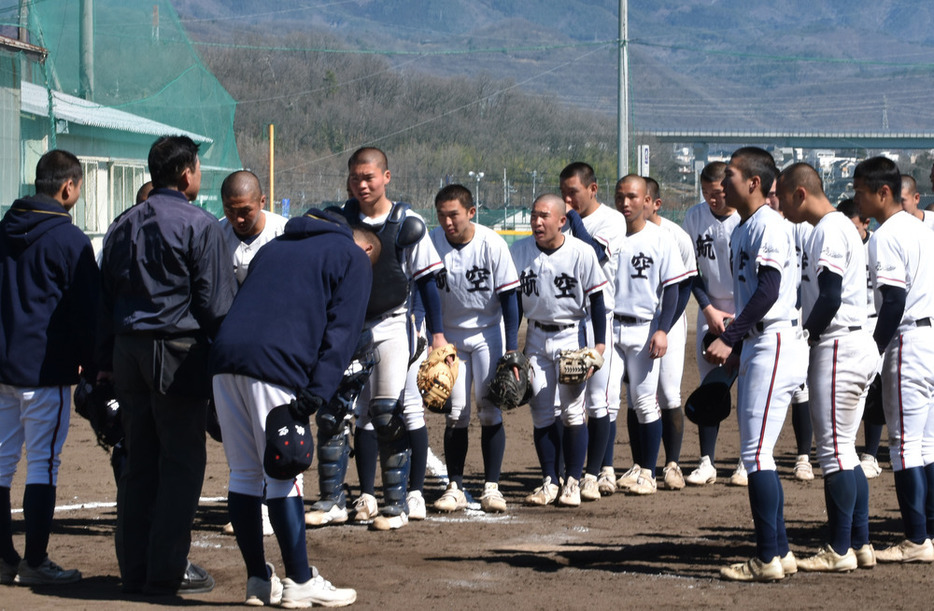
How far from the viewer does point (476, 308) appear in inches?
283

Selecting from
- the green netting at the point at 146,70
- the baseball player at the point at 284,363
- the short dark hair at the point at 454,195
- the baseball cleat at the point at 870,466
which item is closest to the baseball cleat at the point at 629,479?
the baseball cleat at the point at 870,466

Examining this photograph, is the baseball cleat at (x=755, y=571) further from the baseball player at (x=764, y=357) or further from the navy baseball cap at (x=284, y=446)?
A: the navy baseball cap at (x=284, y=446)

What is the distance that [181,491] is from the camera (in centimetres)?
508

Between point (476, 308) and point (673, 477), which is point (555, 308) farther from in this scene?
point (673, 477)

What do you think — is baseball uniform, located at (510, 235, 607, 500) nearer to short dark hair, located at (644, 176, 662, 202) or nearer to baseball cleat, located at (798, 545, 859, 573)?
short dark hair, located at (644, 176, 662, 202)

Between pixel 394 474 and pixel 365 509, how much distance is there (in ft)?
1.17

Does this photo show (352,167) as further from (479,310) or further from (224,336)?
(224,336)

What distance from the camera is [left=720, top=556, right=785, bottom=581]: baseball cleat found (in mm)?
5316

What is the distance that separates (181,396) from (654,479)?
157 inches

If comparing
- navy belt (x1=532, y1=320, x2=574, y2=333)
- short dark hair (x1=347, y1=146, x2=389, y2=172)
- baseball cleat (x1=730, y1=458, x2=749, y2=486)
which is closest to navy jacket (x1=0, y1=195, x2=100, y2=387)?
short dark hair (x1=347, y1=146, x2=389, y2=172)

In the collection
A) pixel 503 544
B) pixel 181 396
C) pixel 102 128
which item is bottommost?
pixel 503 544

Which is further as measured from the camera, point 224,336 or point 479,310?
point 479,310

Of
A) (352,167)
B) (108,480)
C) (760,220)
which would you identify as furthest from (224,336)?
(108,480)

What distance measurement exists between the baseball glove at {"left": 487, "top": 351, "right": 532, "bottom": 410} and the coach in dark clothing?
2218 mm
